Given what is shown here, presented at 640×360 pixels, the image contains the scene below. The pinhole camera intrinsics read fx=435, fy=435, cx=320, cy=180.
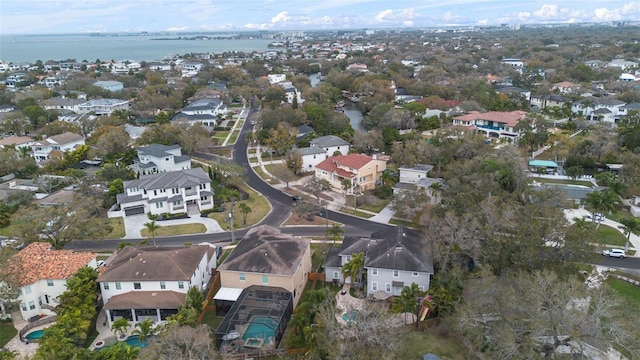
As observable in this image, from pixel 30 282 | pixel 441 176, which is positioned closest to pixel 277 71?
pixel 441 176

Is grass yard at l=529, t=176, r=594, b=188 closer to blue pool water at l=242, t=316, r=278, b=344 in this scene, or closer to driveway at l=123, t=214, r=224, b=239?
driveway at l=123, t=214, r=224, b=239

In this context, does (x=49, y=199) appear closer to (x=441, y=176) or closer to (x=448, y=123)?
(x=441, y=176)

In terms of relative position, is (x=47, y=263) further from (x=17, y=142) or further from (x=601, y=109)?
(x=601, y=109)

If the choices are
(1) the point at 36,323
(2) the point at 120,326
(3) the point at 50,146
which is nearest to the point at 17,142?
(3) the point at 50,146

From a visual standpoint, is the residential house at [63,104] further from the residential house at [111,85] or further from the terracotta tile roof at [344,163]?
the terracotta tile roof at [344,163]

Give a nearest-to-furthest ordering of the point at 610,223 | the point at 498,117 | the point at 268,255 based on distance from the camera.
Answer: the point at 268,255 < the point at 610,223 < the point at 498,117

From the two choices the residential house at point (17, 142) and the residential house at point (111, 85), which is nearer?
the residential house at point (17, 142)

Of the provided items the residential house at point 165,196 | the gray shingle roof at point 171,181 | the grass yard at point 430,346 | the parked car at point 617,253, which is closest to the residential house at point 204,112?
the gray shingle roof at point 171,181

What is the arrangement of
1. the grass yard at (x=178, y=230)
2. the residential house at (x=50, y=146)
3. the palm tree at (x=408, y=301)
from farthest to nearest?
the residential house at (x=50, y=146), the grass yard at (x=178, y=230), the palm tree at (x=408, y=301)
